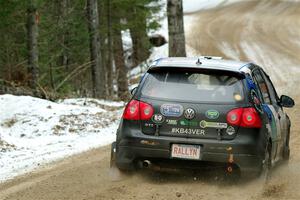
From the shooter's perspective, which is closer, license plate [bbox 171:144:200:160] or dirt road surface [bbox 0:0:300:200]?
dirt road surface [bbox 0:0:300:200]

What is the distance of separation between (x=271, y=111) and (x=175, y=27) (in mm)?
9448

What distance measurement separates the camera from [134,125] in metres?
8.23

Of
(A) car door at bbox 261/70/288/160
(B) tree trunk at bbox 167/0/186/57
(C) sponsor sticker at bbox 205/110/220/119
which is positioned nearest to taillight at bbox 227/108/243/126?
(C) sponsor sticker at bbox 205/110/220/119

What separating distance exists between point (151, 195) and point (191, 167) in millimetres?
663

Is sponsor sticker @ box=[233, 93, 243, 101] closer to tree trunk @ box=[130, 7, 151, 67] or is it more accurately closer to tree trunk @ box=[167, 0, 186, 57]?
tree trunk @ box=[167, 0, 186, 57]

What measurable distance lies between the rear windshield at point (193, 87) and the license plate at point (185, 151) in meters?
0.56

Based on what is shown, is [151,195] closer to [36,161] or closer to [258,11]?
[36,161]

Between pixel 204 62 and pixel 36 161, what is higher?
pixel 204 62

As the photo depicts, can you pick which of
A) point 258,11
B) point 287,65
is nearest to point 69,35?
point 287,65

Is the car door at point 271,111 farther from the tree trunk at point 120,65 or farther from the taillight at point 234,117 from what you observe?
the tree trunk at point 120,65

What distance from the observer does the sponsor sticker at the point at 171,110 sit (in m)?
8.06

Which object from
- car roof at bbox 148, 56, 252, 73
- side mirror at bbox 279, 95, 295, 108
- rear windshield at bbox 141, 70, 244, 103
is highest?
car roof at bbox 148, 56, 252, 73

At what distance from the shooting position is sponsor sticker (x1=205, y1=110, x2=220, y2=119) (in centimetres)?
798

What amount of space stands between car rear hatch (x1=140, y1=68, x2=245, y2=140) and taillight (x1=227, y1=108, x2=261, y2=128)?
51mm
